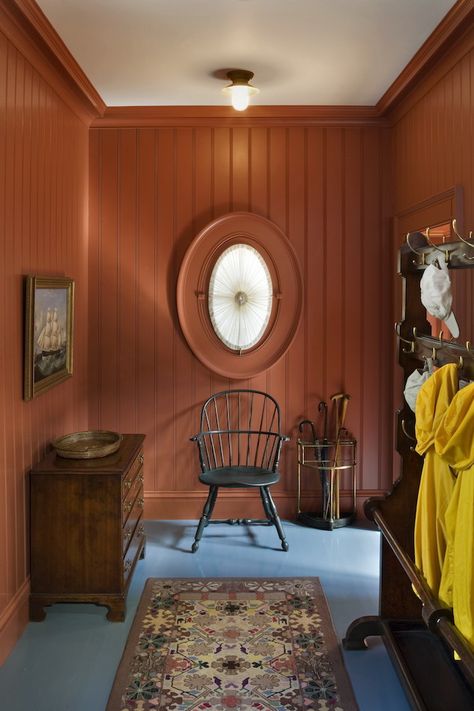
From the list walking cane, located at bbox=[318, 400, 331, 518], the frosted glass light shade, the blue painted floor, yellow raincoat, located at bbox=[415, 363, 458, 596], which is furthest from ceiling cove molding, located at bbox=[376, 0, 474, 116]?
the blue painted floor

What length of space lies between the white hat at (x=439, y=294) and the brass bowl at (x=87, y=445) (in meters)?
1.93

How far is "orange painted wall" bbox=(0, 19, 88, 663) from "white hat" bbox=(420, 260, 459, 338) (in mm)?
1747

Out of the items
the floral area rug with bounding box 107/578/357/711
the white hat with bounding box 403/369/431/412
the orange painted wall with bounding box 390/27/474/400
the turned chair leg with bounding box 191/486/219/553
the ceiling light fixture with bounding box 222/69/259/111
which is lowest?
the floral area rug with bounding box 107/578/357/711

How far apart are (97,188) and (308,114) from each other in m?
1.48

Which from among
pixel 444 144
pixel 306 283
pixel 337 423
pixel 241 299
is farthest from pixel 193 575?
pixel 444 144

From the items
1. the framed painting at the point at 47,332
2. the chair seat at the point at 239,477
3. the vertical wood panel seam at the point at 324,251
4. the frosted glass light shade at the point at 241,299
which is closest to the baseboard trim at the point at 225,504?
the chair seat at the point at 239,477

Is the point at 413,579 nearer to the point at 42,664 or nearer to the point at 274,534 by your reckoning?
the point at 42,664

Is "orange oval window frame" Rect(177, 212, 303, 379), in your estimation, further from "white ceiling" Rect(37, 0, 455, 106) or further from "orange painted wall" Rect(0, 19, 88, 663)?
"orange painted wall" Rect(0, 19, 88, 663)

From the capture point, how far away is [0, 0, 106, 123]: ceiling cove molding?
10.0 feet

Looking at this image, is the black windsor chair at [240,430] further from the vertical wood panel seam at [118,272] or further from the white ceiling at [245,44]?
the white ceiling at [245,44]

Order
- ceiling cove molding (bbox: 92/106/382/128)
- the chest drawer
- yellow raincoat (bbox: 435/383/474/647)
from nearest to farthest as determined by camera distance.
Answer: yellow raincoat (bbox: 435/383/474/647) < the chest drawer < ceiling cove molding (bbox: 92/106/382/128)

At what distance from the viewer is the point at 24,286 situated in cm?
334

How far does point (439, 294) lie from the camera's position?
2.31m

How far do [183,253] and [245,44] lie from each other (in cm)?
159
